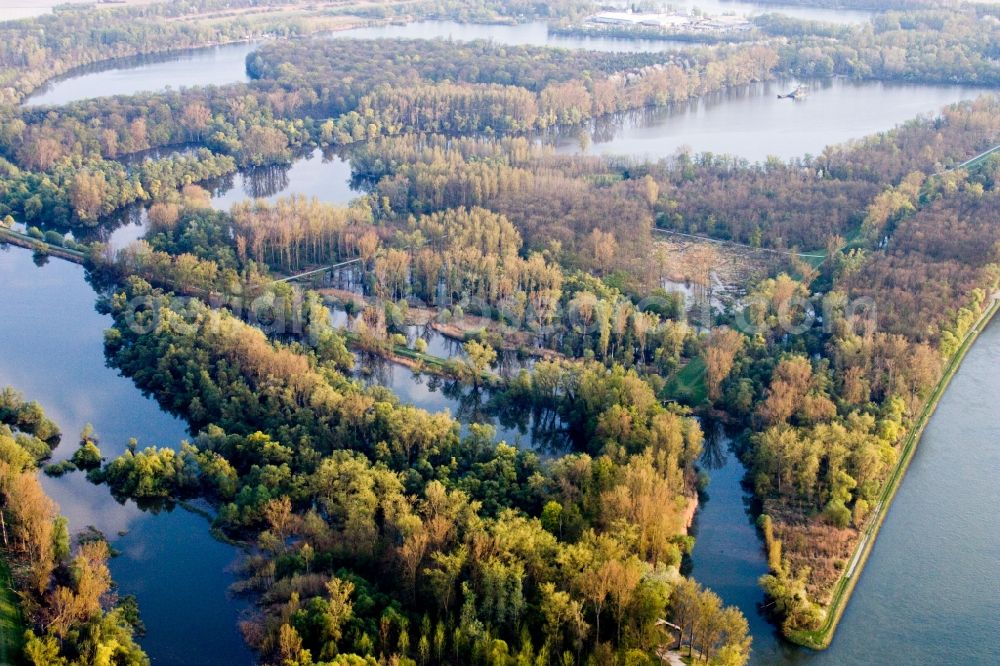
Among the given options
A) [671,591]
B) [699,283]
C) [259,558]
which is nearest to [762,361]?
[699,283]

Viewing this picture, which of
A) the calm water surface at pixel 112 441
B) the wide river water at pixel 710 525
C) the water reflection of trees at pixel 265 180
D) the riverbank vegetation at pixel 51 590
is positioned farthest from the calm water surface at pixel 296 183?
the riverbank vegetation at pixel 51 590

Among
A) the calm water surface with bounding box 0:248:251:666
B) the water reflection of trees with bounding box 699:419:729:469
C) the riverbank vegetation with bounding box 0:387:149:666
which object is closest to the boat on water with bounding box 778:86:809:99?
the water reflection of trees with bounding box 699:419:729:469

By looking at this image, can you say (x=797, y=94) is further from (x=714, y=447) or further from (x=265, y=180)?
(x=714, y=447)

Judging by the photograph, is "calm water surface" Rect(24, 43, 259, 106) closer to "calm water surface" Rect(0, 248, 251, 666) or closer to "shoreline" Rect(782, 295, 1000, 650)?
"calm water surface" Rect(0, 248, 251, 666)

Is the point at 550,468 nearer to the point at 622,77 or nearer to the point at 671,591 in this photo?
the point at 671,591

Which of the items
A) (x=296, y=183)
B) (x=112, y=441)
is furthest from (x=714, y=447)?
(x=296, y=183)

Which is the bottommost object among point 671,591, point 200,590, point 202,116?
point 200,590

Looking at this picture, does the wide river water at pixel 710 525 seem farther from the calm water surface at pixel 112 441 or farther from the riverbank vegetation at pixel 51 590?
the riverbank vegetation at pixel 51 590
